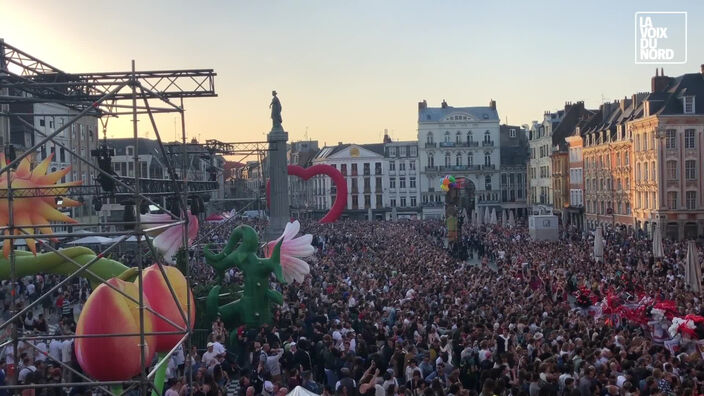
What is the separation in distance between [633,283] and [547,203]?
56168 millimetres

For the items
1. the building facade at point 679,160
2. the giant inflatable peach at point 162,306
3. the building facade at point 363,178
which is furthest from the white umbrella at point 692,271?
the building facade at point 363,178

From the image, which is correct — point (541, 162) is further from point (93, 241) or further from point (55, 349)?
point (55, 349)

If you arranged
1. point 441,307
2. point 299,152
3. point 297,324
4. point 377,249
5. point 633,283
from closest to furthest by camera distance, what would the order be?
point 297,324 → point 441,307 → point 633,283 → point 377,249 → point 299,152

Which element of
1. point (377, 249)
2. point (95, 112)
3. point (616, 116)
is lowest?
point (377, 249)

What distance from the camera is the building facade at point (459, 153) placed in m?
87.7

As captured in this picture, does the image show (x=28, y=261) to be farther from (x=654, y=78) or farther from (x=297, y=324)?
(x=654, y=78)

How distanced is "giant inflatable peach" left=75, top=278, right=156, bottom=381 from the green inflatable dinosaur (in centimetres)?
565

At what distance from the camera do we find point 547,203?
76.8m

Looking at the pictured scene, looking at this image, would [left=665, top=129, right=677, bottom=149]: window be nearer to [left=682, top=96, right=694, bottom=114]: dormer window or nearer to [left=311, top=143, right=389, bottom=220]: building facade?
[left=682, top=96, right=694, bottom=114]: dormer window

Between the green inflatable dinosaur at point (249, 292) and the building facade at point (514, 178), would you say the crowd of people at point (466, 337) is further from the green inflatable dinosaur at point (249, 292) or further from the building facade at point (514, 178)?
the building facade at point (514, 178)

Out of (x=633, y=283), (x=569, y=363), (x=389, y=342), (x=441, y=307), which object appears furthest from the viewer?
(x=633, y=283)

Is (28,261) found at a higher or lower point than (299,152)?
lower

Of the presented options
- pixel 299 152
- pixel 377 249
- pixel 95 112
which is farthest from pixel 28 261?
pixel 299 152

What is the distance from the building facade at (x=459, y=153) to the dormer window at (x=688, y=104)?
127 ft
